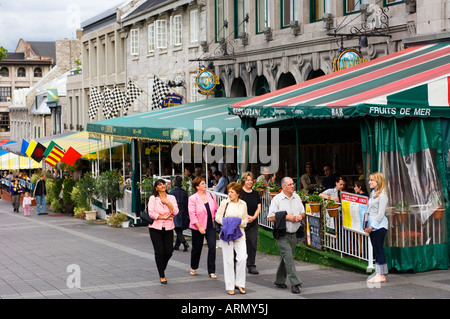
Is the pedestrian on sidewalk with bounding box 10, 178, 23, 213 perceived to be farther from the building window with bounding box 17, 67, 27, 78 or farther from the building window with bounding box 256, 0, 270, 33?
the building window with bounding box 17, 67, 27, 78

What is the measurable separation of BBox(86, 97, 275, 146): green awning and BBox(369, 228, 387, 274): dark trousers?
6010 mm

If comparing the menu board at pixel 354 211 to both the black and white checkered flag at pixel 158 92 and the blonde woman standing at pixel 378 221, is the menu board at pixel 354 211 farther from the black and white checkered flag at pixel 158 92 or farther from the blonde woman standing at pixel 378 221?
the black and white checkered flag at pixel 158 92

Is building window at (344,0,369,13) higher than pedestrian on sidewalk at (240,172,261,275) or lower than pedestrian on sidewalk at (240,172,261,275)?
higher

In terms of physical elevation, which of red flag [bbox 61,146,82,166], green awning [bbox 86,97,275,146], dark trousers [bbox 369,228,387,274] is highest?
green awning [bbox 86,97,275,146]

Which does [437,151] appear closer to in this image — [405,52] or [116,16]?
[405,52]

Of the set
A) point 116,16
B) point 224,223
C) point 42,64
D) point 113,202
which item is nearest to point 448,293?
point 224,223

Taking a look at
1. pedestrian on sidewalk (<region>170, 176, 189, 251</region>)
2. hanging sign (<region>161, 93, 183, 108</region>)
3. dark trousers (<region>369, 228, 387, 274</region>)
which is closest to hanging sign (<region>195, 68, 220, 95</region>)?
hanging sign (<region>161, 93, 183, 108</region>)

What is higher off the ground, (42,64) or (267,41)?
(42,64)

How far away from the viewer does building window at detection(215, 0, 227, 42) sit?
27.7 metres

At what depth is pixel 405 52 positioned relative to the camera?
17.2m

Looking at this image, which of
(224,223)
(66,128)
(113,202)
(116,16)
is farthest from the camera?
(66,128)

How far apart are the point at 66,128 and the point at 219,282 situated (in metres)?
39.7

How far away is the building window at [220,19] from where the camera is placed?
90.8ft
